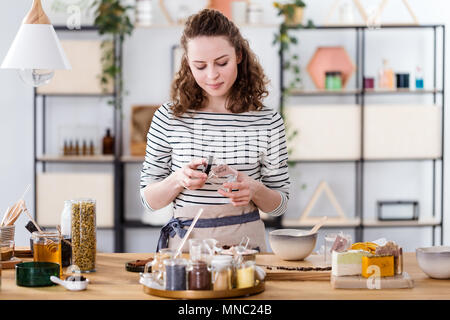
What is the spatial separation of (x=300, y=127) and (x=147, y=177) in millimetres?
2901

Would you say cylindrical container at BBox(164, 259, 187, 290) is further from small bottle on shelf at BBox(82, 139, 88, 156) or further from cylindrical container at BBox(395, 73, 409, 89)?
cylindrical container at BBox(395, 73, 409, 89)

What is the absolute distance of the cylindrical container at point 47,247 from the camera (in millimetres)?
2133

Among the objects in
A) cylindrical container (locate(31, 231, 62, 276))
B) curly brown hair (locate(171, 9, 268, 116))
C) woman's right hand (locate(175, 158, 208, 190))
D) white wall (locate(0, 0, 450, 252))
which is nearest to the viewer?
cylindrical container (locate(31, 231, 62, 276))

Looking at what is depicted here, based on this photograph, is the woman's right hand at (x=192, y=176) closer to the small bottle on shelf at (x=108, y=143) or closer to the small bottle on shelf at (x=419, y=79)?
the small bottle on shelf at (x=108, y=143)

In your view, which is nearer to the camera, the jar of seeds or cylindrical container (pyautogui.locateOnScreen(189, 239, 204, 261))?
cylindrical container (pyautogui.locateOnScreen(189, 239, 204, 261))

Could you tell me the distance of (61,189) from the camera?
5.34 meters

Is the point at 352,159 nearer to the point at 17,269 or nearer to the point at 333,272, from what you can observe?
the point at 333,272

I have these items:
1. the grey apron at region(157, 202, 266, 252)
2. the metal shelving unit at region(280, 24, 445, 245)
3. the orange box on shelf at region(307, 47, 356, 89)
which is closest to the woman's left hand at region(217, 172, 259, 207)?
the grey apron at region(157, 202, 266, 252)

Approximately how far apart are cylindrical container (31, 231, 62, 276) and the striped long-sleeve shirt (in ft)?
1.70

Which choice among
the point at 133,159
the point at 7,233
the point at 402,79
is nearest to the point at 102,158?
the point at 133,159

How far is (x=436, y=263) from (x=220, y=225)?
814 mm

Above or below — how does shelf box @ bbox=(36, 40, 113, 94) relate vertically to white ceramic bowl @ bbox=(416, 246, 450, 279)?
above

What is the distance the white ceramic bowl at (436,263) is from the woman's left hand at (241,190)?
2.03 feet

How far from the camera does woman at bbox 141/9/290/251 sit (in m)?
2.48
